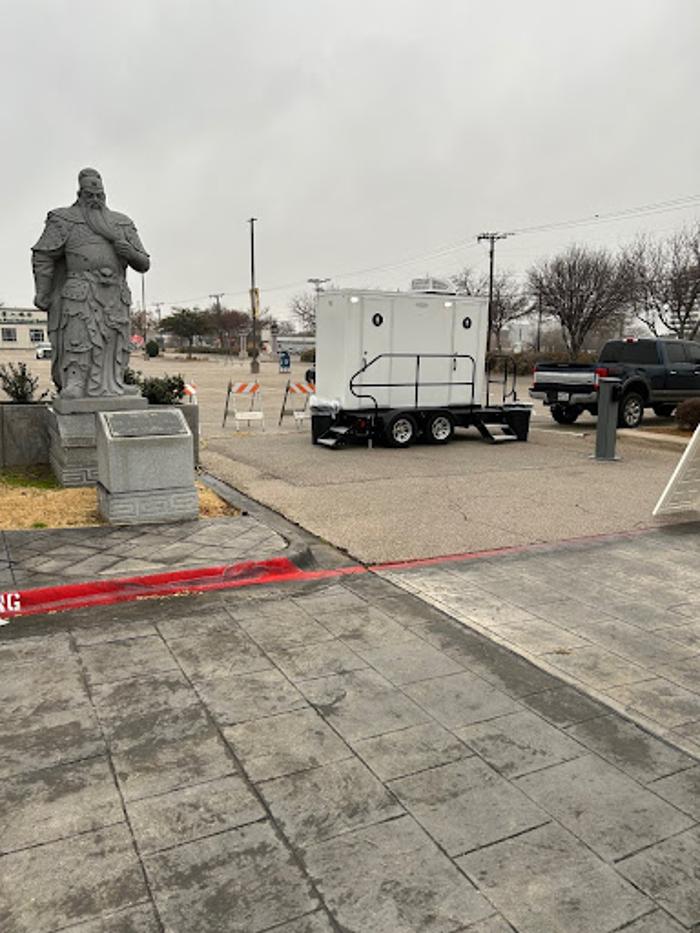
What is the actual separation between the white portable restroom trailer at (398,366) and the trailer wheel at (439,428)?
2 cm

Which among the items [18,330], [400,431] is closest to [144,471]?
[400,431]

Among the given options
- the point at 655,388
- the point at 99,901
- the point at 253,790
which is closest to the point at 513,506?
the point at 253,790

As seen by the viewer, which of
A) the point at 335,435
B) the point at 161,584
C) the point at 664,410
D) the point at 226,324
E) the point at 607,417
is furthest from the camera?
the point at 226,324

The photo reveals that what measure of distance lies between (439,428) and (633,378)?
607 cm

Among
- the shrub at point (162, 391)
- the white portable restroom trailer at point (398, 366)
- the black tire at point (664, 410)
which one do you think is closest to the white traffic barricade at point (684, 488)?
the white portable restroom trailer at point (398, 366)

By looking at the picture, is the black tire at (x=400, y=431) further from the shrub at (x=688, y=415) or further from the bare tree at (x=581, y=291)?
the bare tree at (x=581, y=291)

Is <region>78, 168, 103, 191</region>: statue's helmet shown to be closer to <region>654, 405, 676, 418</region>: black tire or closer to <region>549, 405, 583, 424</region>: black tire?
<region>549, 405, 583, 424</region>: black tire

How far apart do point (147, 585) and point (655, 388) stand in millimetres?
15418

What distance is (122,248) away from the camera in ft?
29.9

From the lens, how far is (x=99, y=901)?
2.50 metres

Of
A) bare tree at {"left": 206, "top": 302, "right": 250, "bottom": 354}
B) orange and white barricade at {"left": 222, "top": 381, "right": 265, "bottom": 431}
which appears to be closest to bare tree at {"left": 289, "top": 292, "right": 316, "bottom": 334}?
bare tree at {"left": 206, "top": 302, "right": 250, "bottom": 354}

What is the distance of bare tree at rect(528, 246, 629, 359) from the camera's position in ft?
137

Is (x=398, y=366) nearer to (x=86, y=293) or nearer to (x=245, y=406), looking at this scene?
(x=86, y=293)

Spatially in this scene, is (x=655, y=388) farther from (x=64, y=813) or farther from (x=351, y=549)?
(x=64, y=813)
